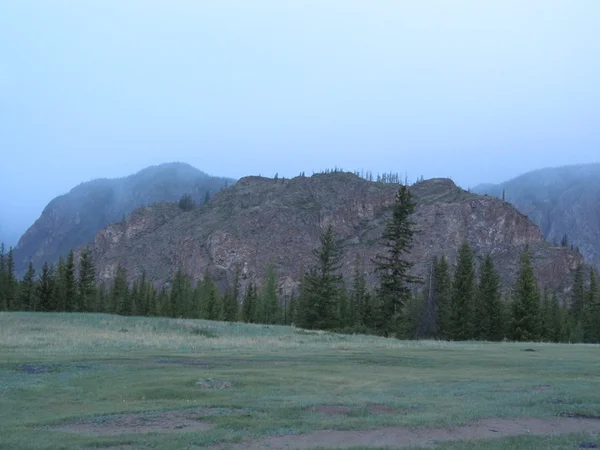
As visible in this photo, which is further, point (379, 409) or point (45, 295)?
point (45, 295)

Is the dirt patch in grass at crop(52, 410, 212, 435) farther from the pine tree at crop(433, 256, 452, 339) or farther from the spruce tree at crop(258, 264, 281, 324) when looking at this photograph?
the spruce tree at crop(258, 264, 281, 324)

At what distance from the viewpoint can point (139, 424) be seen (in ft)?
43.6

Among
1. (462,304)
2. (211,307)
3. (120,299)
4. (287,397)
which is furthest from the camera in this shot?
(120,299)

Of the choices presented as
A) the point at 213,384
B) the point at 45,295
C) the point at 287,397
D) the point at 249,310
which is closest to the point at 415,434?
the point at 287,397

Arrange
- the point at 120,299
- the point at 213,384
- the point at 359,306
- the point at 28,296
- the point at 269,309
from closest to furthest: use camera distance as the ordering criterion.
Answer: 1. the point at 213,384
2. the point at 359,306
3. the point at 28,296
4. the point at 269,309
5. the point at 120,299

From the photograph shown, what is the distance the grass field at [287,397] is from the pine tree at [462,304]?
35047 mm

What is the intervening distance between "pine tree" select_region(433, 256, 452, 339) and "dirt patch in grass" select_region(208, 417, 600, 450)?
55604mm

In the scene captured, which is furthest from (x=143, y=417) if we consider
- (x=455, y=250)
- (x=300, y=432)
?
(x=455, y=250)

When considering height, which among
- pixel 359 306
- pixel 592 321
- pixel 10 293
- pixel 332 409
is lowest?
pixel 332 409

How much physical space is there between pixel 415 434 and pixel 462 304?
5774 centimetres

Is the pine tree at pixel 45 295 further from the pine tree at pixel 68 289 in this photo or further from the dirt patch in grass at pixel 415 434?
the dirt patch in grass at pixel 415 434

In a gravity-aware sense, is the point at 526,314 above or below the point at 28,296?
above

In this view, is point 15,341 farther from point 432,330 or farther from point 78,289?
point 78,289

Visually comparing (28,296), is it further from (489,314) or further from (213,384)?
(213,384)
